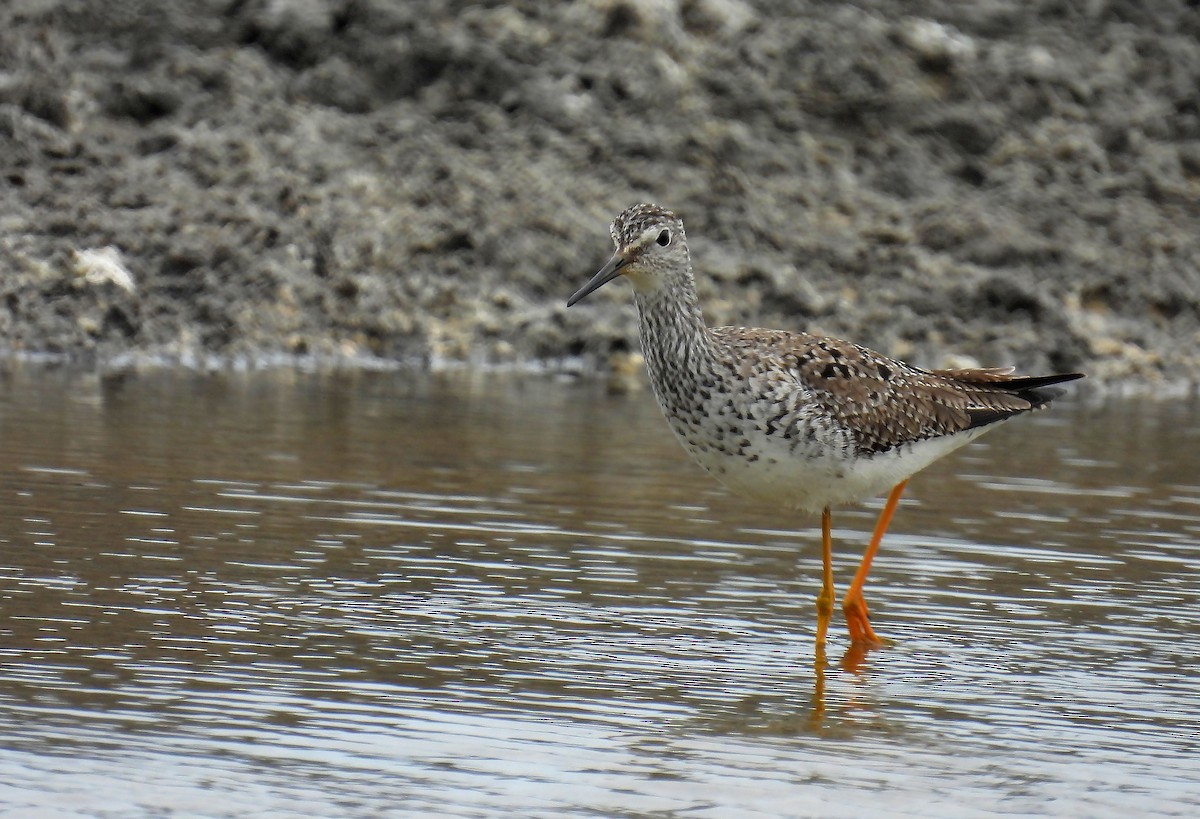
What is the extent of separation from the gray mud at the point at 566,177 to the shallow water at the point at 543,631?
481cm

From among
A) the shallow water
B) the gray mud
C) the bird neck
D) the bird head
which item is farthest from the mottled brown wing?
the gray mud

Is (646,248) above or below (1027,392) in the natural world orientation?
above

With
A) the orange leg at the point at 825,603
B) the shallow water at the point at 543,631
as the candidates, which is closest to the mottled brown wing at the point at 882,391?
the orange leg at the point at 825,603

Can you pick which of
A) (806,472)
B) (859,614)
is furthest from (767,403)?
(859,614)

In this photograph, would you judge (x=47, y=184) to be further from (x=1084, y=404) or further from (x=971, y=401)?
(x=971, y=401)

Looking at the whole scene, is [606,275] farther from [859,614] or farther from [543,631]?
[859,614]

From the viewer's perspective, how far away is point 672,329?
888 centimetres

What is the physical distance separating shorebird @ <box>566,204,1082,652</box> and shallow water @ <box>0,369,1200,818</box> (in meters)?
0.58

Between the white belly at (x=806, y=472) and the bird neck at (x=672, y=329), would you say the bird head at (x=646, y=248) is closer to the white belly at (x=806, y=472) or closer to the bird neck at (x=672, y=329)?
the bird neck at (x=672, y=329)

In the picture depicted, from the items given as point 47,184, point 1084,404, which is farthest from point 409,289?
point 1084,404

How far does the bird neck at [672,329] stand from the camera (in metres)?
8.80

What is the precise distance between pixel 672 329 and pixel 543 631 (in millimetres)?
1629

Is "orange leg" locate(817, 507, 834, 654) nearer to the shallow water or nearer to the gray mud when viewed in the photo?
the shallow water

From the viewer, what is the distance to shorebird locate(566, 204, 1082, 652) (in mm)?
8711
